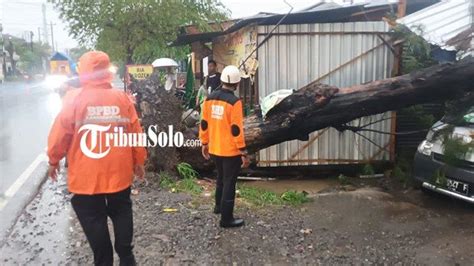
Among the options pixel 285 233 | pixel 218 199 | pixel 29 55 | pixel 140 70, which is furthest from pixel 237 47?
pixel 29 55

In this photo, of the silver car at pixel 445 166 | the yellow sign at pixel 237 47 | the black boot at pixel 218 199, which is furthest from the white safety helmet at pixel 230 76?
the silver car at pixel 445 166

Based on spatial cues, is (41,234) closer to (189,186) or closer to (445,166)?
A: (189,186)

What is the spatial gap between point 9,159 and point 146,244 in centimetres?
552

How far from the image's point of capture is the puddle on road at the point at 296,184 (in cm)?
637

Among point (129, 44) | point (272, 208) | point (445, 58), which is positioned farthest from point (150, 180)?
point (129, 44)

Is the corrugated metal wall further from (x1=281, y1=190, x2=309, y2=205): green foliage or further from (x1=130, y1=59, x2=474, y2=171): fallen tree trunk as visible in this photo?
(x1=281, y1=190, x2=309, y2=205): green foliage

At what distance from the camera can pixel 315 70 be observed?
22.0 ft

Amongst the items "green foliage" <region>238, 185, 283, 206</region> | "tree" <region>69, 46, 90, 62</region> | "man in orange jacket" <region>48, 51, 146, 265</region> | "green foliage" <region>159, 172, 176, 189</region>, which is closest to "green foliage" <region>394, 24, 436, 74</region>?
"green foliage" <region>238, 185, 283, 206</region>

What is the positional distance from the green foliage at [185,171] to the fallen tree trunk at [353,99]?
145 centimetres

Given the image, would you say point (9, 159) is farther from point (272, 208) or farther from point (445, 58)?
point (445, 58)

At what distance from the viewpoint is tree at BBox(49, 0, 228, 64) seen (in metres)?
15.2

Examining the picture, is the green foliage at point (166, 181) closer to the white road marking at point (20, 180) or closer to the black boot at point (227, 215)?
the black boot at point (227, 215)

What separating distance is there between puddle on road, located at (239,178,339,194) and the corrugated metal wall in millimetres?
300

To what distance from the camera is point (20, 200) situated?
228 inches
